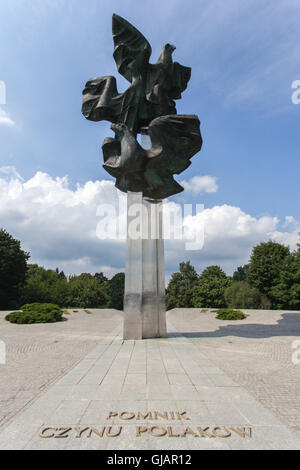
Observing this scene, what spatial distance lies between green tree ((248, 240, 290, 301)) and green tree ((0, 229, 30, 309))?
1254 inches

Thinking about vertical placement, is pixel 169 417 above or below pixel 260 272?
below

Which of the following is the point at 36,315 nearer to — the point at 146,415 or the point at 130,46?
the point at 130,46

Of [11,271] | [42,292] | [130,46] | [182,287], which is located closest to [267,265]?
[182,287]

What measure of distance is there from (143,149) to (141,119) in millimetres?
1979

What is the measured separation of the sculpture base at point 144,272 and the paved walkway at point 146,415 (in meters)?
5.47

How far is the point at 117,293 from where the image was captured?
60719 millimetres

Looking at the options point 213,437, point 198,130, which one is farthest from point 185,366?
point 198,130

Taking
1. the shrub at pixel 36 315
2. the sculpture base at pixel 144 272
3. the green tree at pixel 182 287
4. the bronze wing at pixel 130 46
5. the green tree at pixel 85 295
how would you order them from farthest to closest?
the green tree at pixel 182 287, the green tree at pixel 85 295, the shrub at pixel 36 315, the bronze wing at pixel 130 46, the sculpture base at pixel 144 272

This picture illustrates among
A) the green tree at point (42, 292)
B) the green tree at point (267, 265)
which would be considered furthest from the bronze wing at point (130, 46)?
the green tree at point (42, 292)

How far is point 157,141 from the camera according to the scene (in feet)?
43.9

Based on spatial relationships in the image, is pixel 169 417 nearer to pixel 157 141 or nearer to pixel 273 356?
pixel 273 356

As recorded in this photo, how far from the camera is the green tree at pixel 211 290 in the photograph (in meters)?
49.5

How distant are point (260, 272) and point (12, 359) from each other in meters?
36.1

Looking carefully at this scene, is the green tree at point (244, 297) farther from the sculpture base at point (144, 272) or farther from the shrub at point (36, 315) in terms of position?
the sculpture base at point (144, 272)
